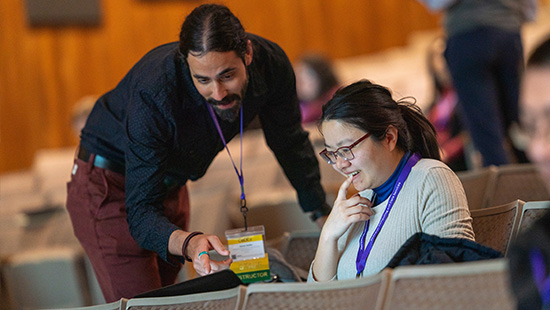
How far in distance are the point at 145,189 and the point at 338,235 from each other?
570mm

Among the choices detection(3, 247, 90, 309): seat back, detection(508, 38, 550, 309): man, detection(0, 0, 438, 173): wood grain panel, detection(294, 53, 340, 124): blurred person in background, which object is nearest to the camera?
detection(508, 38, 550, 309): man

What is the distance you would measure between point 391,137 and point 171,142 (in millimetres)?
638

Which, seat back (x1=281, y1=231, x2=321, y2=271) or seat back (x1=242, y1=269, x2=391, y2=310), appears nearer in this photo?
seat back (x1=242, y1=269, x2=391, y2=310)

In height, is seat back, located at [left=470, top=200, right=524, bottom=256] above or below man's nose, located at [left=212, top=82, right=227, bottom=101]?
below

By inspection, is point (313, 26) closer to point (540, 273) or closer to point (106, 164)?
point (106, 164)

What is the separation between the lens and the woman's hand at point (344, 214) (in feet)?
5.33

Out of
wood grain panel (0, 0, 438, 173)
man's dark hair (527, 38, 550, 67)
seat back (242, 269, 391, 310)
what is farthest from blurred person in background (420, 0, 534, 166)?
wood grain panel (0, 0, 438, 173)

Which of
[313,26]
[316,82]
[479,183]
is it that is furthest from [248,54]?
[313,26]

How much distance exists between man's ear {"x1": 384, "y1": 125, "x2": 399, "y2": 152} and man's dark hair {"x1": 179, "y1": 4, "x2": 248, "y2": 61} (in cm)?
45

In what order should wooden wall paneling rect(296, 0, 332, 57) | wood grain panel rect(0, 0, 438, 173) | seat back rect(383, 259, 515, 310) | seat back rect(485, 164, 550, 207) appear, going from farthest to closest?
wooden wall paneling rect(296, 0, 332, 57)
wood grain panel rect(0, 0, 438, 173)
seat back rect(485, 164, 550, 207)
seat back rect(383, 259, 515, 310)

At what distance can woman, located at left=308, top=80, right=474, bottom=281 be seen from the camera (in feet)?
5.27

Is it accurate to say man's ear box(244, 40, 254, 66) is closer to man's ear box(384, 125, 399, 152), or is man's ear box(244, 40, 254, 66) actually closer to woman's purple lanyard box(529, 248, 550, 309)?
man's ear box(384, 125, 399, 152)

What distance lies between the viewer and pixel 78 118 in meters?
4.87

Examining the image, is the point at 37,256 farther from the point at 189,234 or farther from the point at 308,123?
the point at 308,123
